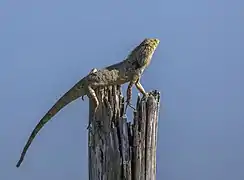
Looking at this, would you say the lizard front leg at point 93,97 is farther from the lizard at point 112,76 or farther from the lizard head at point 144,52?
the lizard head at point 144,52

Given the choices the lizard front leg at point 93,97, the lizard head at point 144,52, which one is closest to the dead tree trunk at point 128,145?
the lizard front leg at point 93,97

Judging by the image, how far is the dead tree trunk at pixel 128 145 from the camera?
5.18 ft

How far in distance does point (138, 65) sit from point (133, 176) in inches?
17.5

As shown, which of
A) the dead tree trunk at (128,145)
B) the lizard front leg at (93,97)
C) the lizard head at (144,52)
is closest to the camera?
A: the dead tree trunk at (128,145)

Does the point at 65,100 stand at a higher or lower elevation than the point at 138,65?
lower

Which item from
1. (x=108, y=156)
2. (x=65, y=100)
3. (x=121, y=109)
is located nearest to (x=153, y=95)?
(x=121, y=109)

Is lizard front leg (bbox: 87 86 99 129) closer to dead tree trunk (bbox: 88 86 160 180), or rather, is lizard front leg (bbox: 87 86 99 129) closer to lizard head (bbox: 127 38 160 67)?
dead tree trunk (bbox: 88 86 160 180)

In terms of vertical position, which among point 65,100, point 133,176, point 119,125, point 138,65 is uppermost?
point 138,65

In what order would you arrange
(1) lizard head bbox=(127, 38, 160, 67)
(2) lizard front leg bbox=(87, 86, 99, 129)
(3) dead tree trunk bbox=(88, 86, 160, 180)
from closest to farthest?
(3) dead tree trunk bbox=(88, 86, 160, 180) → (2) lizard front leg bbox=(87, 86, 99, 129) → (1) lizard head bbox=(127, 38, 160, 67)

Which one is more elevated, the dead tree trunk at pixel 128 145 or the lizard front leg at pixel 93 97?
the lizard front leg at pixel 93 97

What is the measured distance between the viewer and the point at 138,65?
1.88m

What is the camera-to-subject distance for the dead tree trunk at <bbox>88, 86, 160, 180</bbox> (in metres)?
1.58

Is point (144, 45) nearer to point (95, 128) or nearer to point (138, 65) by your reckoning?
point (138, 65)

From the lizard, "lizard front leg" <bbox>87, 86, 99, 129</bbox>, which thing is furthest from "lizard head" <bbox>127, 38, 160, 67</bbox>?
"lizard front leg" <bbox>87, 86, 99, 129</bbox>
